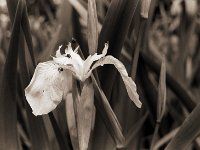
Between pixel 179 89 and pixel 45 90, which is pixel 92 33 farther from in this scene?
pixel 179 89

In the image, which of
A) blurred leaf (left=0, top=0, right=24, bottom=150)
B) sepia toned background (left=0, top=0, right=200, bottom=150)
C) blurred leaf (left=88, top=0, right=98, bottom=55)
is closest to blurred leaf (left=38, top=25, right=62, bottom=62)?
sepia toned background (left=0, top=0, right=200, bottom=150)

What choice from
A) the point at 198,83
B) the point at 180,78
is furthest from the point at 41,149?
the point at 198,83

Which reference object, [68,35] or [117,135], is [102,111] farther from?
[68,35]

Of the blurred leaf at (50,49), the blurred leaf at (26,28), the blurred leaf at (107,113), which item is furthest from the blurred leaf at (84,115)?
the blurred leaf at (50,49)

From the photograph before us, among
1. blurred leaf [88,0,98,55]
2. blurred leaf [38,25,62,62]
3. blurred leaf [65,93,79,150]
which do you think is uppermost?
blurred leaf [88,0,98,55]

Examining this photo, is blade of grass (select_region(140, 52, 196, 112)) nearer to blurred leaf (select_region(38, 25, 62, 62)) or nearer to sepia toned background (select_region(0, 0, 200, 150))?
sepia toned background (select_region(0, 0, 200, 150))

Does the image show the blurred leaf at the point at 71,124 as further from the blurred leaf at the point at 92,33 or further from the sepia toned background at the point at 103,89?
the blurred leaf at the point at 92,33
